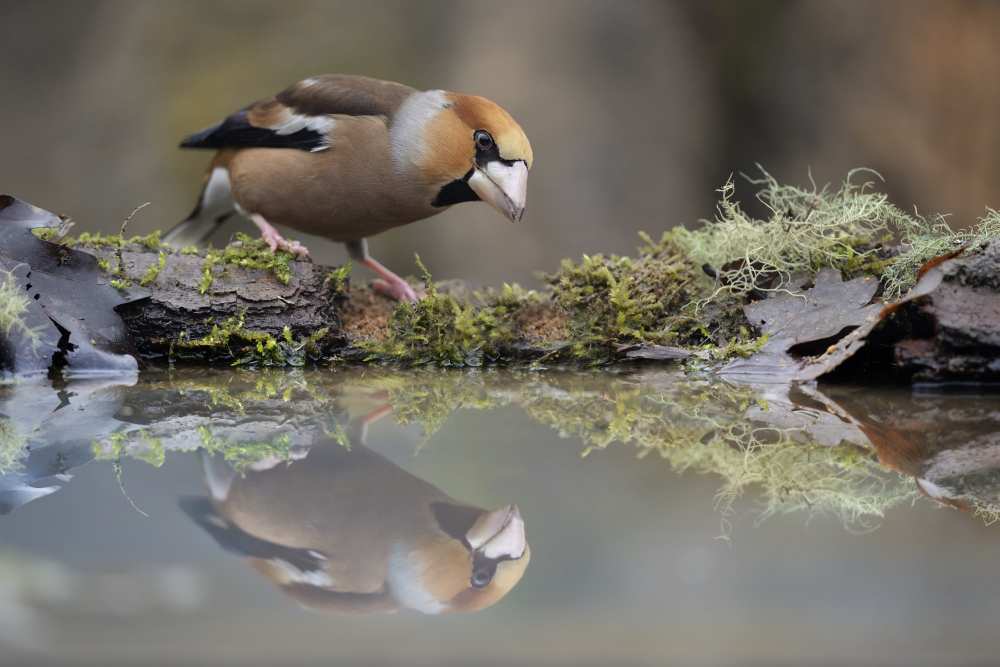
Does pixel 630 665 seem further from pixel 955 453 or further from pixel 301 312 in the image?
pixel 301 312

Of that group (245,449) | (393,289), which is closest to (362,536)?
(245,449)

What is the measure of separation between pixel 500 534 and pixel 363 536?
17 centimetres

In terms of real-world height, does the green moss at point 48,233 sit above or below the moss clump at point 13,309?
above

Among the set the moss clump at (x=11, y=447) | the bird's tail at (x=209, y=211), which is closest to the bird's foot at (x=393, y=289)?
the bird's tail at (x=209, y=211)

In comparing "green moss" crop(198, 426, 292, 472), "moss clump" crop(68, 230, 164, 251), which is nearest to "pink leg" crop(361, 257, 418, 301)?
"moss clump" crop(68, 230, 164, 251)

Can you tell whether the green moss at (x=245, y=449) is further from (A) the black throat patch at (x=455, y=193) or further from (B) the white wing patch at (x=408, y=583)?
(A) the black throat patch at (x=455, y=193)

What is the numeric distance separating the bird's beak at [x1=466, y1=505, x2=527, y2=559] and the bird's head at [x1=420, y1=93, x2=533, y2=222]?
70.7 inches

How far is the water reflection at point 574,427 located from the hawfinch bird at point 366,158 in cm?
82

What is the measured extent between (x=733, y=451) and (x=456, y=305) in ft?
4.41

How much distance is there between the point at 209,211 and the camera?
396 cm

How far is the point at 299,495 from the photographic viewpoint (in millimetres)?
1382

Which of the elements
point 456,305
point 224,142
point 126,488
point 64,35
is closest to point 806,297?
point 456,305

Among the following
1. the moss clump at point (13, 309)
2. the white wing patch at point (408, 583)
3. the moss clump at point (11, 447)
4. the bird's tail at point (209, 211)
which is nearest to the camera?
the white wing patch at point (408, 583)

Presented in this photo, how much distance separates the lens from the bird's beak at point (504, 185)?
3000mm
